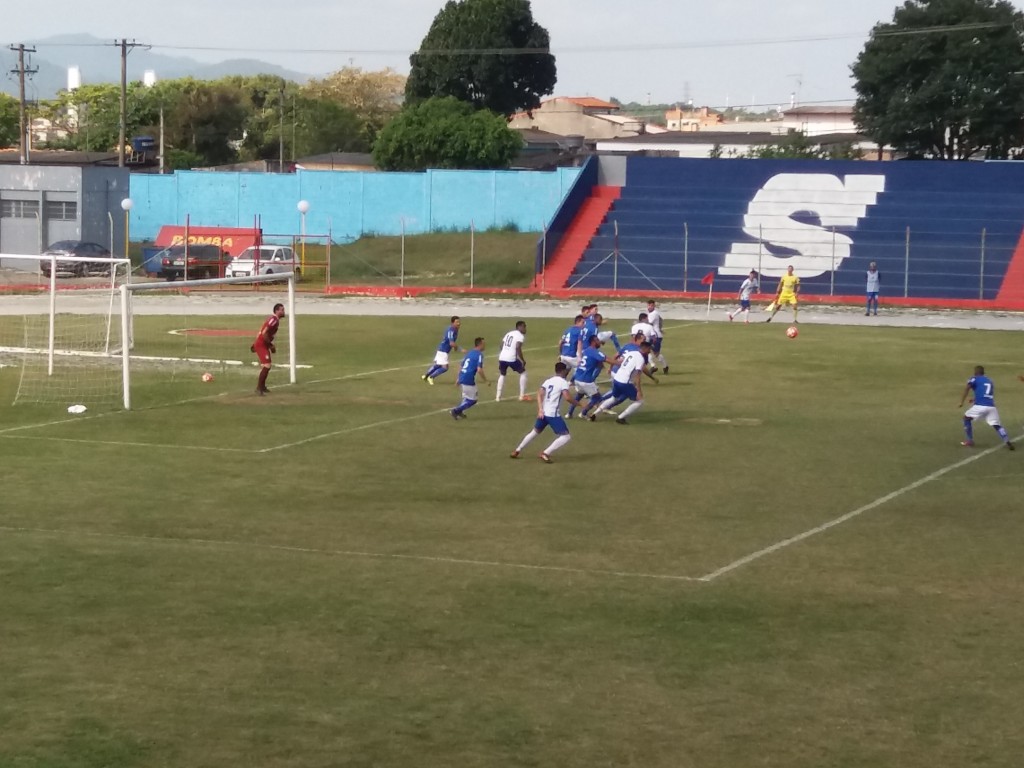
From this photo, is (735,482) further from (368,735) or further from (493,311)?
(493,311)

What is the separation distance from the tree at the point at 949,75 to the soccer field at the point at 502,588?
54.1 meters

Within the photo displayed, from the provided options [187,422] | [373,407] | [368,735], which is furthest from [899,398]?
[368,735]

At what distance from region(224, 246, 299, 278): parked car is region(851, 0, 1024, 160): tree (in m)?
34.2

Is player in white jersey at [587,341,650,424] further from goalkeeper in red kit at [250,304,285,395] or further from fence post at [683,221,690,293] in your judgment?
fence post at [683,221,690,293]

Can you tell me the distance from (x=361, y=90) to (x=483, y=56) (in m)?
36.9

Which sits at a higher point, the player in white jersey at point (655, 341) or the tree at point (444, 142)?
the tree at point (444, 142)

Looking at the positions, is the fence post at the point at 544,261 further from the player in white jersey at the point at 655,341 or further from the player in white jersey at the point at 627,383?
the player in white jersey at the point at 627,383

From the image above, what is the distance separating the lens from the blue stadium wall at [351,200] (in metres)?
74.9

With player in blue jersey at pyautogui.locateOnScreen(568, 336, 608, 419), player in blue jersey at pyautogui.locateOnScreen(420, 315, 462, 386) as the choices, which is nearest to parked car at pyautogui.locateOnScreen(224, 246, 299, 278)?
player in blue jersey at pyautogui.locateOnScreen(420, 315, 462, 386)

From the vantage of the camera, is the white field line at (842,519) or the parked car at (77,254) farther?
the parked car at (77,254)

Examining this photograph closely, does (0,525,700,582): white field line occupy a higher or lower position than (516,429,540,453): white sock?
lower

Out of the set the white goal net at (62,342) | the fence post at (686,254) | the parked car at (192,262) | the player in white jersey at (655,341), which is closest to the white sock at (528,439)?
the player in white jersey at (655,341)

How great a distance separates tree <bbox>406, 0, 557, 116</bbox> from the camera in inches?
4218

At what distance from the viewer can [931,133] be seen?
3179 inches
